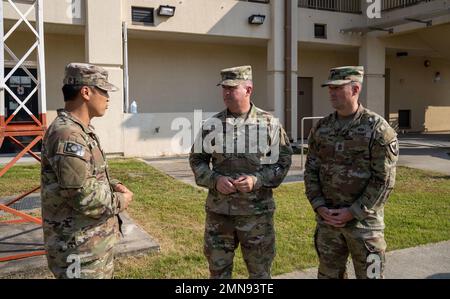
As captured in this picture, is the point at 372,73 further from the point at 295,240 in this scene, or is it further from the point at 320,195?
the point at 320,195

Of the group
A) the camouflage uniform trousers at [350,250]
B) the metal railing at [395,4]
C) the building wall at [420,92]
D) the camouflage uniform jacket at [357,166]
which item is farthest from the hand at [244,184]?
the building wall at [420,92]

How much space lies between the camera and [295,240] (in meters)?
4.69

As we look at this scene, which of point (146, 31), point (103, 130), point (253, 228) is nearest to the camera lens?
point (253, 228)

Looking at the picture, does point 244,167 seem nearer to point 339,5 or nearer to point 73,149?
point 73,149

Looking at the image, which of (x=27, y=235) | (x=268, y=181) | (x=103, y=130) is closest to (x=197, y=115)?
(x=103, y=130)

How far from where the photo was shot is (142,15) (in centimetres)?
1112

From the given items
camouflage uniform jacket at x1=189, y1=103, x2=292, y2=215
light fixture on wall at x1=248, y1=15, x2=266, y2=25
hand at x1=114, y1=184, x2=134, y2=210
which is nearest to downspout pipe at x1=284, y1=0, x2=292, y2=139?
light fixture on wall at x1=248, y1=15, x2=266, y2=25

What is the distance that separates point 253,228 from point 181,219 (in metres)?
2.67

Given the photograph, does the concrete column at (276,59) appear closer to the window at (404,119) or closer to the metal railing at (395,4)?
the metal railing at (395,4)

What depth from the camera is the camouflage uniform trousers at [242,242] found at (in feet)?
9.56

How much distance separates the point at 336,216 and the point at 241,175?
687 mm

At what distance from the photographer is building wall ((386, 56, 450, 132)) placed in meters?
17.5

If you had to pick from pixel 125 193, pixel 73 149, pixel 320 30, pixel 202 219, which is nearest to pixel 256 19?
pixel 320 30

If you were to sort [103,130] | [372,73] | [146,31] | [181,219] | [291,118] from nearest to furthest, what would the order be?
[181,219] → [103,130] → [146,31] → [291,118] → [372,73]
